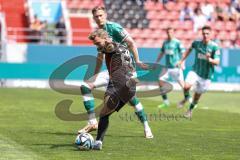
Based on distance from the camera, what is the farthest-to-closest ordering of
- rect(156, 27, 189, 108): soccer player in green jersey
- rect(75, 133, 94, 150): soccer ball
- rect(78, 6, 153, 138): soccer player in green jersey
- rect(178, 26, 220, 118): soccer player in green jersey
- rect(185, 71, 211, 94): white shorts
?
rect(156, 27, 189, 108): soccer player in green jersey
rect(185, 71, 211, 94): white shorts
rect(178, 26, 220, 118): soccer player in green jersey
rect(78, 6, 153, 138): soccer player in green jersey
rect(75, 133, 94, 150): soccer ball

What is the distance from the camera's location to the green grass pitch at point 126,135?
11.1 m

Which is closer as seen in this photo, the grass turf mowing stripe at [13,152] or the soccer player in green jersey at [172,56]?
the grass turf mowing stripe at [13,152]

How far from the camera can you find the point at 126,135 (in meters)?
13.9

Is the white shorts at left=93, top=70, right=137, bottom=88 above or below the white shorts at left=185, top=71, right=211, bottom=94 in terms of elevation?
above

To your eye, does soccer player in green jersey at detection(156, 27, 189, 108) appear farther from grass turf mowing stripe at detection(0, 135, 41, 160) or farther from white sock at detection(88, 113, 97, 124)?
grass turf mowing stripe at detection(0, 135, 41, 160)

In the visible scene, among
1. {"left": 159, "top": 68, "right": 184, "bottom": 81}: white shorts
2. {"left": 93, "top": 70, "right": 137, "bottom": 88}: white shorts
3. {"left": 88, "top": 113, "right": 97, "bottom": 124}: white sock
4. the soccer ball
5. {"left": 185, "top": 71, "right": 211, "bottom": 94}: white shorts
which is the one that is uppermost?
{"left": 93, "top": 70, "right": 137, "bottom": 88}: white shorts

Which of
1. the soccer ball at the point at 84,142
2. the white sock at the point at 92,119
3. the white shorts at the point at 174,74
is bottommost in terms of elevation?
the white shorts at the point at 174,74

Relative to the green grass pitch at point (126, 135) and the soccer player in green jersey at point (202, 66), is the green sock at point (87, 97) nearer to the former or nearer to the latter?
the green grass pitch at point (126, 135)

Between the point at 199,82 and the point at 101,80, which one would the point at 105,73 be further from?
the point at 199,82

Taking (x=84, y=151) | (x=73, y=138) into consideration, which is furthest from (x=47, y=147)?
(x=73, y=138)

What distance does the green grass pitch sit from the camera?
11.1 metres

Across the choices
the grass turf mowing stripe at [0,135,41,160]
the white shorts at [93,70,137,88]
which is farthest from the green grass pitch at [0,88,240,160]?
the white shorts at [93,70,137,88]

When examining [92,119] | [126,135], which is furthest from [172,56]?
[92,119]

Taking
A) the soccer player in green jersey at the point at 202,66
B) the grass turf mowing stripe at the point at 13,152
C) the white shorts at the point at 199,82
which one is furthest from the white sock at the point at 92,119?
the white shorts at the point at 199,82
